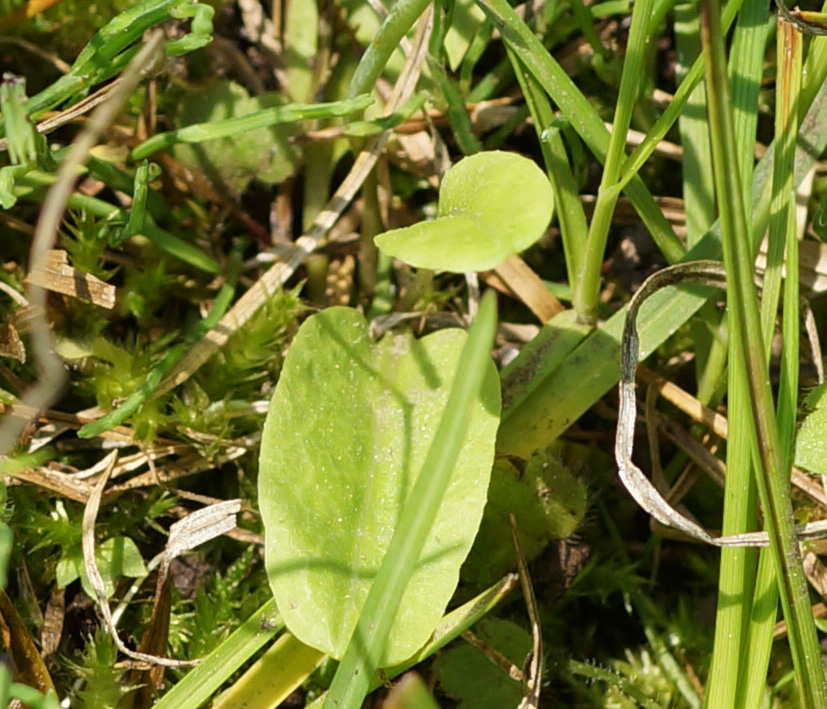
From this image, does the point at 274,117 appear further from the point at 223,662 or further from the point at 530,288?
the point at 223,662

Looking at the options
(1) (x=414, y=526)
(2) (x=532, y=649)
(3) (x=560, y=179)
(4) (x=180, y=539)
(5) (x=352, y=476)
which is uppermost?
(3) (x=560, y=179)

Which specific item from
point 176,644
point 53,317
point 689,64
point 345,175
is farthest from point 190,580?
point 689,64

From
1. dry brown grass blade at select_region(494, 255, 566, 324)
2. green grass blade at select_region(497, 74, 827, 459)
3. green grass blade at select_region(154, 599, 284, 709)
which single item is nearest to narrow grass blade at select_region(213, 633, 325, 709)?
green grass blade at select_region(154, 599, 284, 709)

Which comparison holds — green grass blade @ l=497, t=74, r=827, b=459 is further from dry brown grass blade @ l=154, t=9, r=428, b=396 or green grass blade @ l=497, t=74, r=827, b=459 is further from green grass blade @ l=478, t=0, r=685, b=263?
dry brown grass blade @ l=154, t=9, r=428, b=396

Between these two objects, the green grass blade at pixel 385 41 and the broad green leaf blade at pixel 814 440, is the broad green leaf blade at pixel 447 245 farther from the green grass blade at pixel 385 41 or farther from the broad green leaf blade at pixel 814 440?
the broad green leaf blade at pixel 814 440

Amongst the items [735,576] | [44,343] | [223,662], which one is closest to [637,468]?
[735,576]

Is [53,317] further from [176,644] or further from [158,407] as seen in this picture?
[176,644]

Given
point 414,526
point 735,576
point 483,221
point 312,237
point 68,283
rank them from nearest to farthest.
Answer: point 414,526, point 483,221, point 735,576, point 68,283, point 312,237
